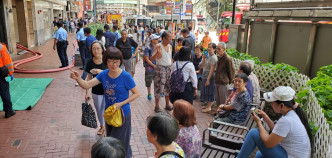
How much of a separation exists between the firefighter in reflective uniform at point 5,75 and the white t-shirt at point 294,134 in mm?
4885

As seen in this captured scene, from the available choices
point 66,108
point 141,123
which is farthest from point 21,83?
point 141,123

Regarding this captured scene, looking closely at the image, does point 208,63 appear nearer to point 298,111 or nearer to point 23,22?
point 298,111

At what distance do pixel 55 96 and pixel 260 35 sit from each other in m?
6.67

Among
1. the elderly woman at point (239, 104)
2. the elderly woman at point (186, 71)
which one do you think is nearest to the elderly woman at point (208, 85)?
the elderly woman at point (186, 71)

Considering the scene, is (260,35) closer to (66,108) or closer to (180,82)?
(180,82)

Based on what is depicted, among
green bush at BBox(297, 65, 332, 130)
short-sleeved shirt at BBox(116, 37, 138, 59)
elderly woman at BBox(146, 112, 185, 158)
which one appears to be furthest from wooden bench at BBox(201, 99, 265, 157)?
short-sleeved shirt at BBox(116, 37, 138, 59)

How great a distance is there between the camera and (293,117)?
2.73 m

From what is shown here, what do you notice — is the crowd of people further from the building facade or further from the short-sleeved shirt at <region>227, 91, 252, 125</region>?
the building facade

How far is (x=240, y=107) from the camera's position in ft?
13.4

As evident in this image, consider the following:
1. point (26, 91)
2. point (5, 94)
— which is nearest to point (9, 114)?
point (5, 94)

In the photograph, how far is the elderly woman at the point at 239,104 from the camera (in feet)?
13.3

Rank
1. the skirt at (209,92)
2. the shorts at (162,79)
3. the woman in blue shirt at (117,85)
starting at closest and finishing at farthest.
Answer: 1. the woman in blue shirt at (117,85)
2. the shorts at (162,79)
3. the skirt at (209,92)

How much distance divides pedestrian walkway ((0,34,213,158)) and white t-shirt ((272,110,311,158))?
7.30ft

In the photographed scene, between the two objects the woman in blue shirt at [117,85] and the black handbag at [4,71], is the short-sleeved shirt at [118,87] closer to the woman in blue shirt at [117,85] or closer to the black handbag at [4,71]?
the woman in blue shirt at [117,85]
